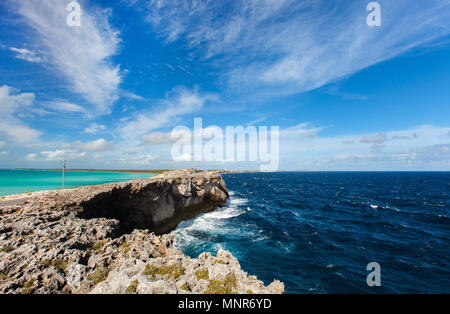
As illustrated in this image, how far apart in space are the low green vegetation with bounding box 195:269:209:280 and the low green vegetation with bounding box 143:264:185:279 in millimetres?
721

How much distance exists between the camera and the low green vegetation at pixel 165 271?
7.58 m

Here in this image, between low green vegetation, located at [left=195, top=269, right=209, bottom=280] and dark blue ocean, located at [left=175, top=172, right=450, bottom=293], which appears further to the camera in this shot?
dark blue ocean, located at [left=175, top=172, right=450, bottom=293]

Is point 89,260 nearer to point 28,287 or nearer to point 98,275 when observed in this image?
point 98,275

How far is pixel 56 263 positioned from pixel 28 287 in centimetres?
139

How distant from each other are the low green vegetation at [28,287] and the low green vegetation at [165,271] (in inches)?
167

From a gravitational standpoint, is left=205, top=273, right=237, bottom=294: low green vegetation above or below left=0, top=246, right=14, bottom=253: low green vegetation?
below

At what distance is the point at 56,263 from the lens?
8.37m

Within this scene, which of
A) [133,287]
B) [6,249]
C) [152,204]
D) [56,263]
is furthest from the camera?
[152,204]

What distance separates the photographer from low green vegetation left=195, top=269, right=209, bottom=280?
7.49 meters

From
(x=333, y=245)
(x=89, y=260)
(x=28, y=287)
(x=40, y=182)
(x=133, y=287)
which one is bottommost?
(x=333, y=245)

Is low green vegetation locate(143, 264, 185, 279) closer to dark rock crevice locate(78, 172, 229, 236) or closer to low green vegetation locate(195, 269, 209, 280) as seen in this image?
low green vegetation locate(195, 269, 209, 280)

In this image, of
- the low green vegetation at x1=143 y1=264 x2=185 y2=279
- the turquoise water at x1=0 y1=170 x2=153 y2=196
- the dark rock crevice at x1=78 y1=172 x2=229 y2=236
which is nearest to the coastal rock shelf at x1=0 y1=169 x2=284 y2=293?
the low green vegetation at x1=143 y1=264 x2=185 y2=279

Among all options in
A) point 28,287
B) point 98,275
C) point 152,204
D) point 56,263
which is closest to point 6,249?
point 56,263
